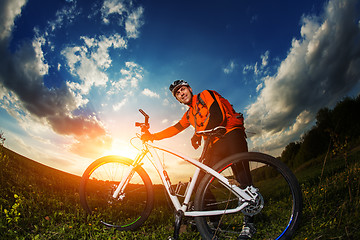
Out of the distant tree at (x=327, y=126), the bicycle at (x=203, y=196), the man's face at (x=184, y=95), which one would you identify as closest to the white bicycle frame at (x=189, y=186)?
the bicycle at (x=203, y=196)

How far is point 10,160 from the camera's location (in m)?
5.24

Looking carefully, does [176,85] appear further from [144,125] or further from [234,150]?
[234,150]

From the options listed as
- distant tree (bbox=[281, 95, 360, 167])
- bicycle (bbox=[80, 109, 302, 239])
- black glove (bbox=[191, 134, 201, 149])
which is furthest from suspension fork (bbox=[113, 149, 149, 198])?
distant tree (bbox=[281, 95, 360, 167])

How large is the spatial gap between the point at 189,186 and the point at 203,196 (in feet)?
1.08

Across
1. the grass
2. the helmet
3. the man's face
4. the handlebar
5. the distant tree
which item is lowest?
the grass

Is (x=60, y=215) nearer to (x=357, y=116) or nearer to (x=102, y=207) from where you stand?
(x=102, y=207)

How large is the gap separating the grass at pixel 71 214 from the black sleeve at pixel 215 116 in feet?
6.02

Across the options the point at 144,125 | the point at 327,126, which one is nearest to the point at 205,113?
the point at 144,125

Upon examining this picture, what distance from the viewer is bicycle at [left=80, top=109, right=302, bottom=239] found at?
8.94 ft

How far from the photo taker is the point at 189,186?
3107 millimetres

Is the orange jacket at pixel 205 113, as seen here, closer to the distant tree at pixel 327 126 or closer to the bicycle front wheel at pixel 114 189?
the bicycle front wheel at pixel 114 189

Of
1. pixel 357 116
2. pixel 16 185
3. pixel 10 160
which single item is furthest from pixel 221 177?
pixel 357 116

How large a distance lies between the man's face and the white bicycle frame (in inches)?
42.0

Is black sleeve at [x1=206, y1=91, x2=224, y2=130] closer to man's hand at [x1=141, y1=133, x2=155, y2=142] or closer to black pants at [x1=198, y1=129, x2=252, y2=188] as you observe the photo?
black pants at [x1=198, y1=129, x2=252, y2=188]
